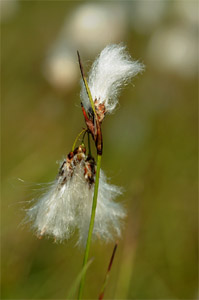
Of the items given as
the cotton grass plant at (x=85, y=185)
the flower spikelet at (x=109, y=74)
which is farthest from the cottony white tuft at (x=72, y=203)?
the flower spikelet at (x=109, y=74)

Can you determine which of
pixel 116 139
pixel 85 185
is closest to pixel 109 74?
pixel 85 185

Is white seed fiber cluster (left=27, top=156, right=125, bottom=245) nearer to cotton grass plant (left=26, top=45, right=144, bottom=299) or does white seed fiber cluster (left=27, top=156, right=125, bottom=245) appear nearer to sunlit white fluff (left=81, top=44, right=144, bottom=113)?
cotton grass plant (left=26, top=45, right=144, bottom=299)

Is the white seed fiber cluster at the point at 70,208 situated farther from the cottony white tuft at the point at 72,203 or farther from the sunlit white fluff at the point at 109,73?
the sunlit white fluff at the point at 109,73

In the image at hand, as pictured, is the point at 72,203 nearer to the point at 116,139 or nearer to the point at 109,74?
the point at 109,74

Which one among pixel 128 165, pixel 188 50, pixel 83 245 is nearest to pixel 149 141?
pixel 128 165

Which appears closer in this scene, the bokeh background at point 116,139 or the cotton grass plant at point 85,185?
the cotton grass plant at point 85,185

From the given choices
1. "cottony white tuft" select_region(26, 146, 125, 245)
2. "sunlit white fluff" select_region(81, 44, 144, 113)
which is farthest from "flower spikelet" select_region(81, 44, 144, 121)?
"cottony white tuft" select_region(26, 146, 125, 245)
